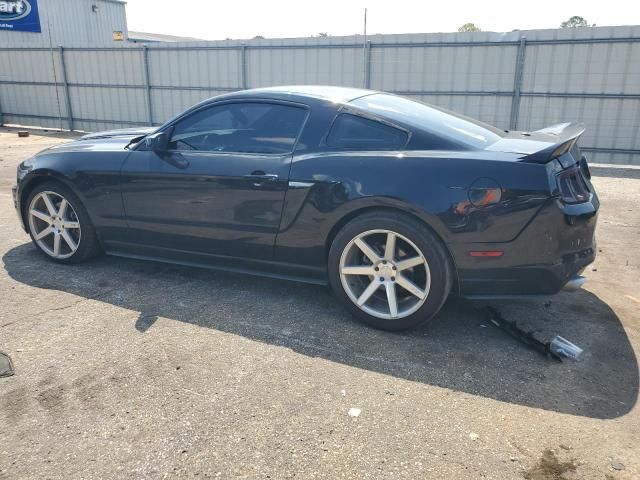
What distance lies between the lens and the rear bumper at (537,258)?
124 inches

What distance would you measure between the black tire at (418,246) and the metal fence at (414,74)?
8963 mm

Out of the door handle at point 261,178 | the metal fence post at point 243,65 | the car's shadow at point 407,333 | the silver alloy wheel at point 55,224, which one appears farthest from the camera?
the metal fence post at point 243,65

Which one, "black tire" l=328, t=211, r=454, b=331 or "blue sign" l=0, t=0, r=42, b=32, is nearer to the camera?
"black tire" l=328, t=211, r=454, b=331

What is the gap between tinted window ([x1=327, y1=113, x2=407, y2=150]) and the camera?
352 centimetres

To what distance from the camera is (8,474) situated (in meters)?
2.26

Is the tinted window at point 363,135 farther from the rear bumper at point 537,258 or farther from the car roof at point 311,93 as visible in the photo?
the rear bumper at point 537,258

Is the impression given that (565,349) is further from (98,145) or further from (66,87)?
(66,87)

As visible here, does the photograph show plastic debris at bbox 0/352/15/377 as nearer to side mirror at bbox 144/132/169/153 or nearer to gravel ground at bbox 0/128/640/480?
gravel ground at bbox 0/128/640/480

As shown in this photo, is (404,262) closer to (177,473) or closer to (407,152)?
(407,152)

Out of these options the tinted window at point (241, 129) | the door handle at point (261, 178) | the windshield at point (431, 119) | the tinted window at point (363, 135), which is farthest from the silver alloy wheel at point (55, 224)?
the windshield at point (431, 119)

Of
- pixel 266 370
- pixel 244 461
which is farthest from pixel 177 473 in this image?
pixel 266 370

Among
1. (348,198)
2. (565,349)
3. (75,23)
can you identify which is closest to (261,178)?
(348,198)

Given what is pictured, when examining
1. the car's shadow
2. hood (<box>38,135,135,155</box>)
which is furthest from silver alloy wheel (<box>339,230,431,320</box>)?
hood (<box>38,135,135,155</box>)

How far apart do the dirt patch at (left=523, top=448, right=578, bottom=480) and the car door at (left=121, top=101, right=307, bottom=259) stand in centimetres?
220
